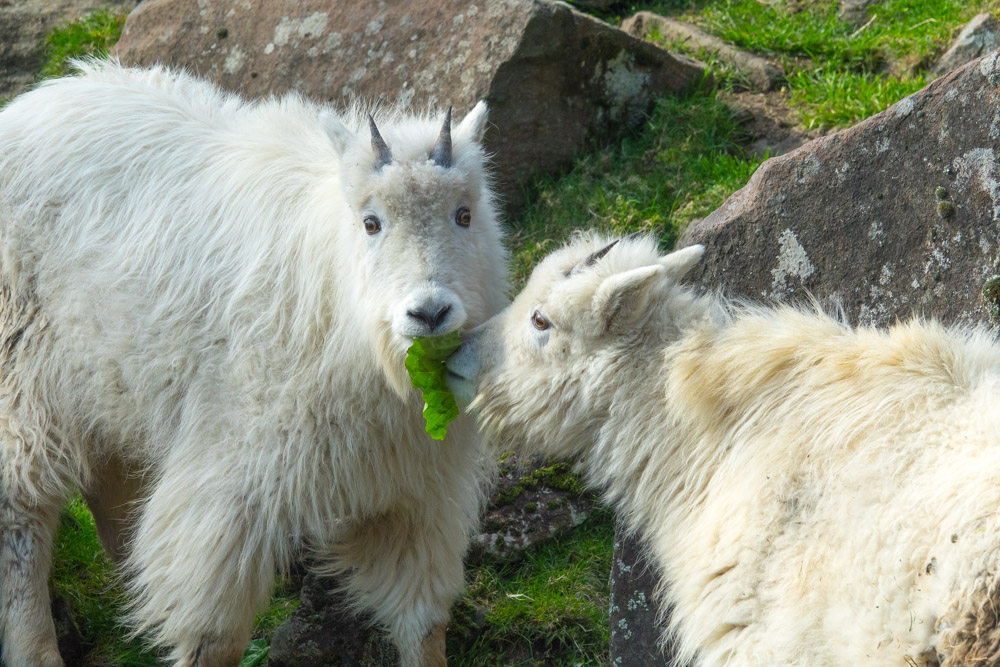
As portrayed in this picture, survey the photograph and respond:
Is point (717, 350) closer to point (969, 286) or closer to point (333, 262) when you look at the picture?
point (969, 286)

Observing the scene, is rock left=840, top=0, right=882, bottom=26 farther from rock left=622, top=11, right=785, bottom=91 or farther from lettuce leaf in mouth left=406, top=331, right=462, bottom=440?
lettuce leaf in mouth left=406, top=331, right=462, bottom=440

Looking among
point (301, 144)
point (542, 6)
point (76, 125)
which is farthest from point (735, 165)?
point (76, 125)

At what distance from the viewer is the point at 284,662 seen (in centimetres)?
548

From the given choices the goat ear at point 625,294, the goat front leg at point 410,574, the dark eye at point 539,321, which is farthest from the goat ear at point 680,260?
the goat front leg at point 410,574

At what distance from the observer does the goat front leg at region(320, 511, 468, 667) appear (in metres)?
5.33

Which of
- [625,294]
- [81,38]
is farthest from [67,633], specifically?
[81,38]

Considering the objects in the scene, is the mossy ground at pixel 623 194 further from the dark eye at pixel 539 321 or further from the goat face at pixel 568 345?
the dark eye at pixel 539 321

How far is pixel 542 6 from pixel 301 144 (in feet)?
10.3

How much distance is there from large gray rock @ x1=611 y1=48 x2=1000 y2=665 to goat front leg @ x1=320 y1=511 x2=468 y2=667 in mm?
903

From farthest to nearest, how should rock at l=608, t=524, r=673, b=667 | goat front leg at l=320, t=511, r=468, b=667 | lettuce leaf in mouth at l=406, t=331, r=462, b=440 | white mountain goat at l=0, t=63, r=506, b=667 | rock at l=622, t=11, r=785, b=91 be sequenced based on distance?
rock at l=622, t=11, r=785, b=91
goat front leg at l=320, t=511, r=468, b=667
rock at l=608, t=524, r=673, b=667
white mountain goat at l=0, t=63, r=506, b=667
lettuce leaf in mouth at l=406, t=331, r=462, b=440

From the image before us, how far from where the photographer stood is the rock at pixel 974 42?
24.3 feet

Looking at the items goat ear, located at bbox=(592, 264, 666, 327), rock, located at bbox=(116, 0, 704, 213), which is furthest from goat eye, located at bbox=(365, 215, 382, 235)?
rock, located at bbox=(116, 0, 704, 213)

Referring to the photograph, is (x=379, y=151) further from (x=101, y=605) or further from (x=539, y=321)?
(x=101, y=605)

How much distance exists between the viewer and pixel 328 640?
550cm
